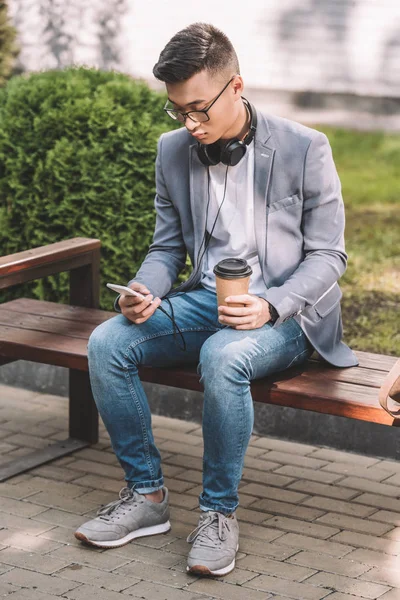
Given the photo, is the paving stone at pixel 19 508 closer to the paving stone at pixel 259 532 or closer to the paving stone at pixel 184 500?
the paving stone at pixel 184 500

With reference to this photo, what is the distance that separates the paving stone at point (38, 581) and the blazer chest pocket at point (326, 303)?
1.22 metres

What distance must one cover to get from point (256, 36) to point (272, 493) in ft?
26.4

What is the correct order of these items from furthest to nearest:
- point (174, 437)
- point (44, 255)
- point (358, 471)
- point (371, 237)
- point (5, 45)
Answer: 1. point (5, 45)
2. point (371, 237)
3. point (174, 437)
4. point (358, 471)
5. point (44, 255)

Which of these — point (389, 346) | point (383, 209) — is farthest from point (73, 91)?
point (383, 209)

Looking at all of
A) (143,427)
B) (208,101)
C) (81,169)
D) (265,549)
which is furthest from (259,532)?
(81,169)

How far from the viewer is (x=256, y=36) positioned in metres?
11.5

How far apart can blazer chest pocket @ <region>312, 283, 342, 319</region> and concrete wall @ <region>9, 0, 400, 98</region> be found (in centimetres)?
790

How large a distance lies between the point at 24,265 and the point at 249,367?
1184mm

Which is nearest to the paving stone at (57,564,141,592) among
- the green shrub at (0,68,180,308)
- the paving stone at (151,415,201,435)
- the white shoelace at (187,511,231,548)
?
the white shoelace at (187,511,231,548)

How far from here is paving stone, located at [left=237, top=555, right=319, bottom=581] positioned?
3619 mm

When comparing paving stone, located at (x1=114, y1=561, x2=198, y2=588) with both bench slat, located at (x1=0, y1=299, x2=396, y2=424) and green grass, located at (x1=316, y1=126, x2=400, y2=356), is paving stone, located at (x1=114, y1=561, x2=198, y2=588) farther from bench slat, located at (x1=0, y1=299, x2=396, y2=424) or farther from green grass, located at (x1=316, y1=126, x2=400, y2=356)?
green grass, located at (x1=316, y1=126, x2=400, y2=356)

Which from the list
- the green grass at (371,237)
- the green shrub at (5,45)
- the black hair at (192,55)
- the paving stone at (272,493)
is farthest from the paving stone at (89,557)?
the green shrub at (5,45)

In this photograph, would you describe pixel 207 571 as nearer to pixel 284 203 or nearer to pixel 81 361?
pixel 81 361

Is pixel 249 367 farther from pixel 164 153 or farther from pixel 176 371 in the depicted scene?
pixel 164 153
